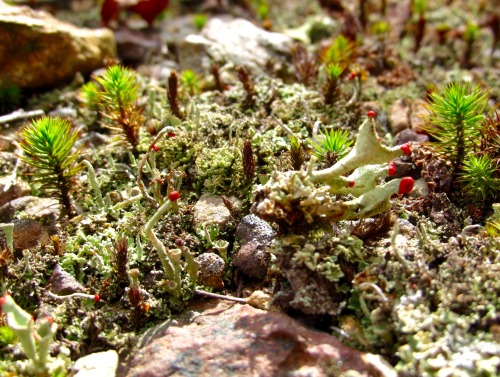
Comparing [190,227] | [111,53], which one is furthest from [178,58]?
[190,227]

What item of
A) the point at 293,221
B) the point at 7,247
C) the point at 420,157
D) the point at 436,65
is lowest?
the point at 7,247

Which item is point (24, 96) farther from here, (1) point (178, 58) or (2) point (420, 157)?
(2) point (420, 157)

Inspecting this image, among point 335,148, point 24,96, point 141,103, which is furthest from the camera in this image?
point 24,96

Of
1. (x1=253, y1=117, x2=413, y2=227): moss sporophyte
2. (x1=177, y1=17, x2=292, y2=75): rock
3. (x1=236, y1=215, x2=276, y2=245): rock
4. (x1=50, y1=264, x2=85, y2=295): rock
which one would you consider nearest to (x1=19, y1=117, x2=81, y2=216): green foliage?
(x1=50, y1=264, x2=85, y2=295): rock

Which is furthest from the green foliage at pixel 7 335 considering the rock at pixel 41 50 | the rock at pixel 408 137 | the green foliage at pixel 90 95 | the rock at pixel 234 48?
the rock at pixel 234 48

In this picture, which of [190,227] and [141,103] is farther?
[141,103]
